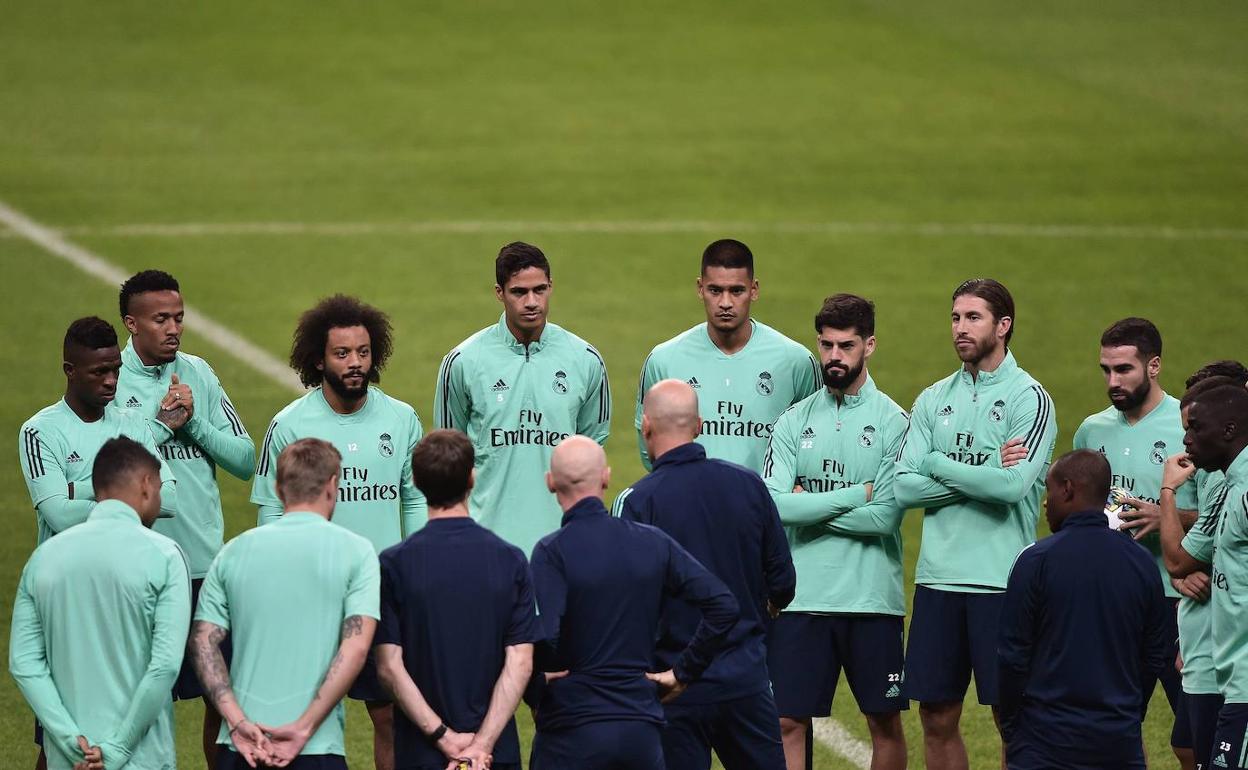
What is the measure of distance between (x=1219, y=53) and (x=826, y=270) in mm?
12046

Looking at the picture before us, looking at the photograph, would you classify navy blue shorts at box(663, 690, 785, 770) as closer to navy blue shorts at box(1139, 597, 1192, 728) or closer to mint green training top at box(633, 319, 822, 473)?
navy blue shorts at box(1139, 597, 1192, 728)

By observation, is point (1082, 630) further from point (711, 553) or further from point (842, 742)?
point (842, 742)

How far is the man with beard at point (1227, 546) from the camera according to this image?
690 centimetres

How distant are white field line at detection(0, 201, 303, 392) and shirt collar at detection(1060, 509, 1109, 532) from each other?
10.8m

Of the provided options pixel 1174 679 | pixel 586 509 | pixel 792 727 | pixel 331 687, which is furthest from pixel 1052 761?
pixel 331 687

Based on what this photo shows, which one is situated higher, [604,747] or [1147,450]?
[1147,450]

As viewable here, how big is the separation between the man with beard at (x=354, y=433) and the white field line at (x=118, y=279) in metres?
8.49

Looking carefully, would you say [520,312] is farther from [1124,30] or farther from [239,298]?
[1124,30]

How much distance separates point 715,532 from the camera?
23.6 ft

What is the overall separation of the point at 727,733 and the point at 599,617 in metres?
1.00

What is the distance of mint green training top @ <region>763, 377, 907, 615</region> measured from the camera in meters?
8.38

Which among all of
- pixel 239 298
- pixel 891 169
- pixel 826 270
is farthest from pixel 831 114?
pixel 239 298

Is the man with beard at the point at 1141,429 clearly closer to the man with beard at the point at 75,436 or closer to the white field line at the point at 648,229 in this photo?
the man with beard at the point at 75,436

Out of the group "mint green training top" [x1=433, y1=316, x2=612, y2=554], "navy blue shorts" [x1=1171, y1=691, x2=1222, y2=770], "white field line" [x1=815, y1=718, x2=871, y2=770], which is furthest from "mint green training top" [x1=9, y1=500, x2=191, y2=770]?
"navy blue shorts" [x1=1171, y1=691, x2=1222, y2=770]
